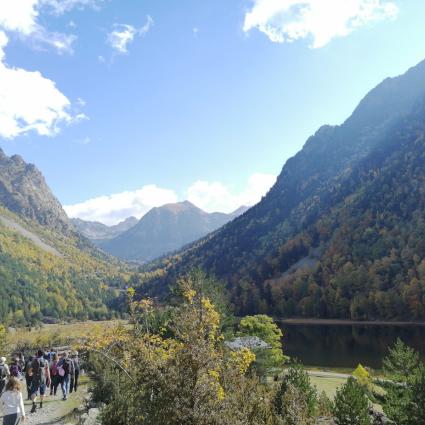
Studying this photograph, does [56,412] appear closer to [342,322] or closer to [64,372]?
[64,372]

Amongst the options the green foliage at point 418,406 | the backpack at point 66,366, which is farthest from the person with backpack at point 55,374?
the green foliage at point 418,406

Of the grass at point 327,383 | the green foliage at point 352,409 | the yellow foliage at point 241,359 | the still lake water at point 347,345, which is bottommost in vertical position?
the still lake water at point 347,345

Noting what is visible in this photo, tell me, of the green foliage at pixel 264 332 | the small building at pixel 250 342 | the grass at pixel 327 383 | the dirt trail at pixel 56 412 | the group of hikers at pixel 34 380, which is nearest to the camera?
the group of hikers at pixel 34 380

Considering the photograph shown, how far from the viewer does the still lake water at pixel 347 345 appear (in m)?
62.2

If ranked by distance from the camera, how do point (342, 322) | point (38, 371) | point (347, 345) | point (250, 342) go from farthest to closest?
point (342, 322) → point (347, 345) → point (250, 342) → point (38, 371)

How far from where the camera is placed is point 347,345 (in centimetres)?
7800

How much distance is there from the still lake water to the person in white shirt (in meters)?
51.6

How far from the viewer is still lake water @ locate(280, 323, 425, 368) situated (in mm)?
62188

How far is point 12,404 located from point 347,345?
2889 inches

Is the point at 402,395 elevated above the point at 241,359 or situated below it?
below

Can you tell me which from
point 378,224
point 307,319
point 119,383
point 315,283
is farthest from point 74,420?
point 378,224

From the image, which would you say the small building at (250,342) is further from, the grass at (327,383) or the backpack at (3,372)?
the backpack at (3,372)

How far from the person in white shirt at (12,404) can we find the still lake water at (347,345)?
5162 centimetres

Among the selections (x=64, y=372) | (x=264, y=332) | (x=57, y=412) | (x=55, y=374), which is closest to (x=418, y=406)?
(x=57, y=412)
